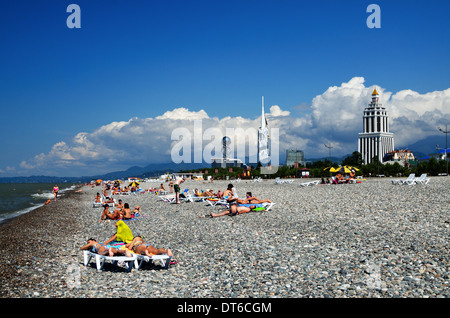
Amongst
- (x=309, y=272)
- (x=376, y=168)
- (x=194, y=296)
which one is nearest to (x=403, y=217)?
(x=309, y=272)

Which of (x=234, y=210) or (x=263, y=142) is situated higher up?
(x=263, y=142)

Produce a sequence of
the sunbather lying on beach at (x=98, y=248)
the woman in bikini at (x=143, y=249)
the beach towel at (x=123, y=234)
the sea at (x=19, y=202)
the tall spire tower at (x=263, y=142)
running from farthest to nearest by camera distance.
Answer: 1. the tall spire tower at (x=263, y=142)
2. the sea at (x=19, y=202)
3. the beach towel at (x=123, y=234)
4. the sunbather lying on beach at (x=98, y=248)
5. the woman in bikini at (x=143, y=249)

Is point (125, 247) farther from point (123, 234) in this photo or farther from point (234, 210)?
point (234, 210)

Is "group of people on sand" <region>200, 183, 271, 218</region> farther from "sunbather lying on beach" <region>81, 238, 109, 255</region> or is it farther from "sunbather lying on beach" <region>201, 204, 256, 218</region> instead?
"sunbather lying on beach" <region>81, 238, 109, 255</region>

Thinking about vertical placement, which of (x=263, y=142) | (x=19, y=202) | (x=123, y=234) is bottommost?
(x=19, y=202)

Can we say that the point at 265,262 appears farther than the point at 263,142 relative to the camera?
No

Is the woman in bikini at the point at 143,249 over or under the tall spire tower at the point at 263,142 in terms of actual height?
under

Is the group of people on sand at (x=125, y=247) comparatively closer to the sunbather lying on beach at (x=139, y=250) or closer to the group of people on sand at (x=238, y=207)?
the sunbather lying on beach at (x=139, y=250)

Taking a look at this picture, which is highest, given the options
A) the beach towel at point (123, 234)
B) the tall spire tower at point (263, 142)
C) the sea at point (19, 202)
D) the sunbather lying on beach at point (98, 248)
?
the tall spire tower at point (263, 142)

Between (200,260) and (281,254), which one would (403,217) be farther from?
(200,260)

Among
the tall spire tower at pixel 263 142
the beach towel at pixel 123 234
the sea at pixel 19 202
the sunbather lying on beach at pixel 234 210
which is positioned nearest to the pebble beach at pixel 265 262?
the beach towel at pixel 123 234

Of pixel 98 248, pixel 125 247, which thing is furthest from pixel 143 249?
pixel 98 248

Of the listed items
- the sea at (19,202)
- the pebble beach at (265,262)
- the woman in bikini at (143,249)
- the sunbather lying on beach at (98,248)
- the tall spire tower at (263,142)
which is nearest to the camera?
the pebble beach at (265,262)
